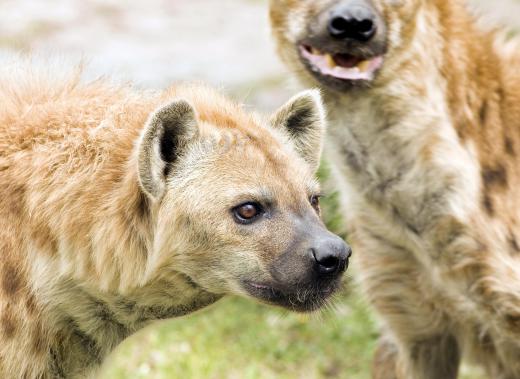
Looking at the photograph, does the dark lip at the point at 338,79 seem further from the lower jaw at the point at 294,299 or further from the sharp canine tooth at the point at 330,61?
the lower jaw at the point at 294,299

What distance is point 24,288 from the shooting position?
13.1 feet

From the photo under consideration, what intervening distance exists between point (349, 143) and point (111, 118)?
61.2 inches

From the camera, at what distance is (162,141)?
12.9 feet

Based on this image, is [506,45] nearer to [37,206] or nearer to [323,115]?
[323,115]

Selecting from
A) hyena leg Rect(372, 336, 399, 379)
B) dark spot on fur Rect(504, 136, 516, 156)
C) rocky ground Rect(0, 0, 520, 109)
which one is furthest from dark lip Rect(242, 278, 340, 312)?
rocky ground Rect(0, 0, 520, 109)

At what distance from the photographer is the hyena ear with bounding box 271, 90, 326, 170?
441 centimetres

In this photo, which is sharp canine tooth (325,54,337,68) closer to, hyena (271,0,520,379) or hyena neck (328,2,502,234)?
hyena (271,0,520,379)

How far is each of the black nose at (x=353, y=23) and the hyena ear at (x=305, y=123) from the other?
2.18 ft

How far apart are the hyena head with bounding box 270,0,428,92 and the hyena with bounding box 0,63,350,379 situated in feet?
3.39

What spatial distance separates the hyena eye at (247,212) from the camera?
12.8 ft

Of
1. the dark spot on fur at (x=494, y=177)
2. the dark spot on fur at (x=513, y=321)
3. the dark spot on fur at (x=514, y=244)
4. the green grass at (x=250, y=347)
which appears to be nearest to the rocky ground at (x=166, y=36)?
the green grass at (x=250, y=347)

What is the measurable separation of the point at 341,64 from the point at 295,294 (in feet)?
5.51

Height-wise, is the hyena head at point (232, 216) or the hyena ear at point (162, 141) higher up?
the hyena ear at point (162, 141)

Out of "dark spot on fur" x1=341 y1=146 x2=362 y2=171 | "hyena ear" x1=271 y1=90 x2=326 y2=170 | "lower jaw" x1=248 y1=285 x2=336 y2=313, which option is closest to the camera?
"lower jaw" x1=248 y1=285 x2=336 y2=313
